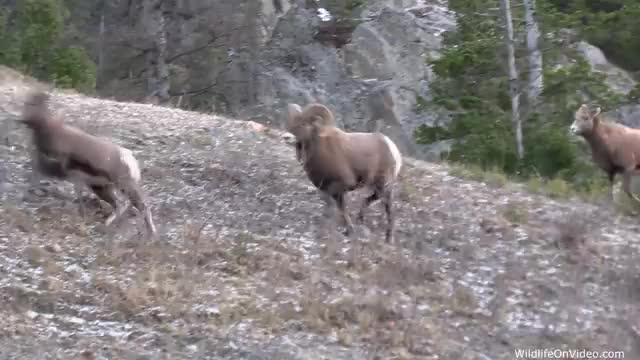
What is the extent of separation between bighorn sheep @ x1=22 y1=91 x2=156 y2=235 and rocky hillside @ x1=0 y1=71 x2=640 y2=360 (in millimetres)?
318

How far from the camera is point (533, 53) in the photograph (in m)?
22.8

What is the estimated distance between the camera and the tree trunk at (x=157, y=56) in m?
25.9

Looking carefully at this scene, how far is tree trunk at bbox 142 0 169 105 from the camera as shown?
2591 centimetres

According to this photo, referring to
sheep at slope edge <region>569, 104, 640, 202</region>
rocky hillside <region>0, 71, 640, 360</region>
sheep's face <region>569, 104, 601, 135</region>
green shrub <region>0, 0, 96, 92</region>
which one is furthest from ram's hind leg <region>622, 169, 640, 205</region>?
green shrub <region>0, 0, 96, 92</region>

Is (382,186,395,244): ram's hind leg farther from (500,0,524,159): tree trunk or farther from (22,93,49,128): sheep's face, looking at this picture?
(500,0,524,159): tree trunk

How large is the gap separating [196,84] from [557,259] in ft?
65.1

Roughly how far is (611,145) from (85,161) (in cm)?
677

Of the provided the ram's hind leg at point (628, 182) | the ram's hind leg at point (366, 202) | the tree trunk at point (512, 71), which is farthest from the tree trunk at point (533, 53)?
the ram's hind leg at point (366, 202)

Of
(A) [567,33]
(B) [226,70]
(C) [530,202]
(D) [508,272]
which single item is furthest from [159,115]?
(B) [226,70]

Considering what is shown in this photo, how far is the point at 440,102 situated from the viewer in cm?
2030

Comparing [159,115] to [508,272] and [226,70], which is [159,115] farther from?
[226,70]

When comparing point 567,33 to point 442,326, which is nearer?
point 442,326

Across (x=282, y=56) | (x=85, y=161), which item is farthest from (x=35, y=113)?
(x=282, y=56)

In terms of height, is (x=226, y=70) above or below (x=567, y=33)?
below
